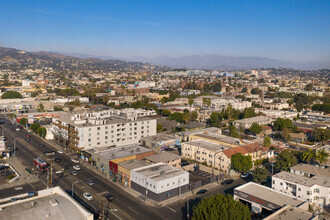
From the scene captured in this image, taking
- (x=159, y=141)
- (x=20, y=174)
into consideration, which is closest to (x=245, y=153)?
(x=159, y=141)

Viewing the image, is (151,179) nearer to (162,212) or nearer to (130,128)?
(162,212)

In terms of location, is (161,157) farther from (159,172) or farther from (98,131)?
(98,131)

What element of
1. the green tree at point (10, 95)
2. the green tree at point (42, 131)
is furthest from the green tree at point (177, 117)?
the green tree at point (10, 95)

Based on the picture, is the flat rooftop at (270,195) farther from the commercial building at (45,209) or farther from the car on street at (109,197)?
the commercial building at (45,209)

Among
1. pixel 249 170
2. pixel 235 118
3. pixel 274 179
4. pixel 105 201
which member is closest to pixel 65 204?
pixel 105 201

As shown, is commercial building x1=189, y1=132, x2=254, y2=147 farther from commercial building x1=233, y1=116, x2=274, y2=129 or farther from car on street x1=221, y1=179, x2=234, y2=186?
commercial building x1=233, y1=116, x2=274, y2=129

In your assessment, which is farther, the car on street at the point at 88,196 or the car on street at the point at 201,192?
the car on street at the point at 201,192

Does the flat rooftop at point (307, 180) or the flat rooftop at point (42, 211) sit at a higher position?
the flat rooftop at point (42, 211)

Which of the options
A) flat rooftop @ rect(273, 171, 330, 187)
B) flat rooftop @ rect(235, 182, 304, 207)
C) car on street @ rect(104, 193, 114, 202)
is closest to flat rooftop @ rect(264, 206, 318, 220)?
flat rooftop @ rect(235, 182, 304, 207)
